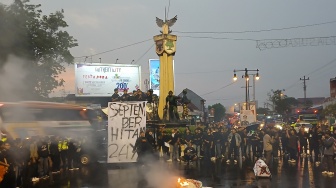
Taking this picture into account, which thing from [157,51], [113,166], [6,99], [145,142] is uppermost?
[157,51]

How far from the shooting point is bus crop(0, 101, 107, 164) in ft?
60.7

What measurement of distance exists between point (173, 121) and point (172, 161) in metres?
5.77

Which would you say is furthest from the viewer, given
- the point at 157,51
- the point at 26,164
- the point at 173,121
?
the point at 157,51

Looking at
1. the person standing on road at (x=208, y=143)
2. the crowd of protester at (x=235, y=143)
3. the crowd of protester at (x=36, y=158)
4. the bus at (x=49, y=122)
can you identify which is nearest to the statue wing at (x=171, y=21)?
the crowd of protester at (x=235, y=143)

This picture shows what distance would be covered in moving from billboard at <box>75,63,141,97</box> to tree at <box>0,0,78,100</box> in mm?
9925

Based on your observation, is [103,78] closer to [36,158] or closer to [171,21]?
[171,21]

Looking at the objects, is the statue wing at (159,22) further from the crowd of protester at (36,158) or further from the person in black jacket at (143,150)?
the person in black jacket at (143,150)

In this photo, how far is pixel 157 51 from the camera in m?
30.6

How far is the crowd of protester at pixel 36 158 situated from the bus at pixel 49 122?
0.77 meters

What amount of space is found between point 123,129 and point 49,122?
422 cm

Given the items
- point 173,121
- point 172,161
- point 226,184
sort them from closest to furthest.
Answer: point 226,184
point 172,161
point 173,121

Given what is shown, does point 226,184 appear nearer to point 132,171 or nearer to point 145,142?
point 145,142

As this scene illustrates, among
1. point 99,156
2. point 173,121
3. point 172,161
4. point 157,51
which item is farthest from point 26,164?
point 157,51

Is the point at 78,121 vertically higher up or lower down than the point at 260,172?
higher up
